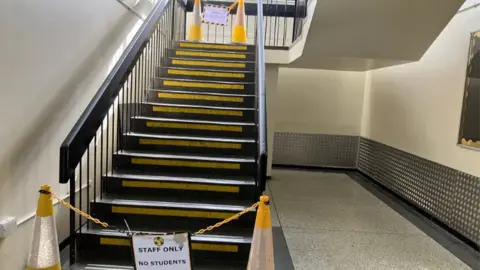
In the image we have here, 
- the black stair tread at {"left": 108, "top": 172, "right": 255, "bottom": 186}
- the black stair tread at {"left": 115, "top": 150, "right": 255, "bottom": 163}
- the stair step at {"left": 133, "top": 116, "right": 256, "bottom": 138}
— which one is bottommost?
the black stair tread at {"left": 108, "top": 172, "right": 255, "bottom": 186}

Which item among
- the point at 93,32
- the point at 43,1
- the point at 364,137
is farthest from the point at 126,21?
the point at 364,137

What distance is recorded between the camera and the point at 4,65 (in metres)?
2.30

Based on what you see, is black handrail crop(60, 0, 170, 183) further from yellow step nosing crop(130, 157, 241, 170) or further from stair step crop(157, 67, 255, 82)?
stair step crop(157, 67, 255, 82)

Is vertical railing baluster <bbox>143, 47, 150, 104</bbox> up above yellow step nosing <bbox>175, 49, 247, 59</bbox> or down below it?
below

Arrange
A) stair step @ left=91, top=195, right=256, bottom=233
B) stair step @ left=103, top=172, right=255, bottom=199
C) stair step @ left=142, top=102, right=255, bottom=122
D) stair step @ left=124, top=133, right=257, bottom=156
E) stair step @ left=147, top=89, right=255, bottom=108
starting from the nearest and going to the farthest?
stair step @ left=91, top=195, right=256, bottom=233
stair step @ left=103, top=172, right=255, bottom=199
stair step @ left=124, top=133, right=257, bottom=156
stair step @ left=142, top=102, right=255, bottom=122
stair step @ left=147, top=89, right=255, bottom=108

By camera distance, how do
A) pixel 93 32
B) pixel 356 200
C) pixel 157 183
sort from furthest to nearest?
pixel 356 200 → pixel 93 32 → pixel 157 183

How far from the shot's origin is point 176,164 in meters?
3.58

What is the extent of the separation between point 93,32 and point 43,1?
0.87 meters

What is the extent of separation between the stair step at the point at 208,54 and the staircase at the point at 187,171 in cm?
41

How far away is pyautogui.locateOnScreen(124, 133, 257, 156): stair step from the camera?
382 centimetres

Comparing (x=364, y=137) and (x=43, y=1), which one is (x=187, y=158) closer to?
(x=43, y=1)

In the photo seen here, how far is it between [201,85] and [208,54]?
843 mm

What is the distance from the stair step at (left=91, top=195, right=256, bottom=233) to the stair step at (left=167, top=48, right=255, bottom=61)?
9.13 feet

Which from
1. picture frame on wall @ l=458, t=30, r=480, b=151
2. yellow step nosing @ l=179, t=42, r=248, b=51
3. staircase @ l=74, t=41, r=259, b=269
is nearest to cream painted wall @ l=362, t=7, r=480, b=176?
picture frame on wall @ l=458, t=30, r=480, b=151
